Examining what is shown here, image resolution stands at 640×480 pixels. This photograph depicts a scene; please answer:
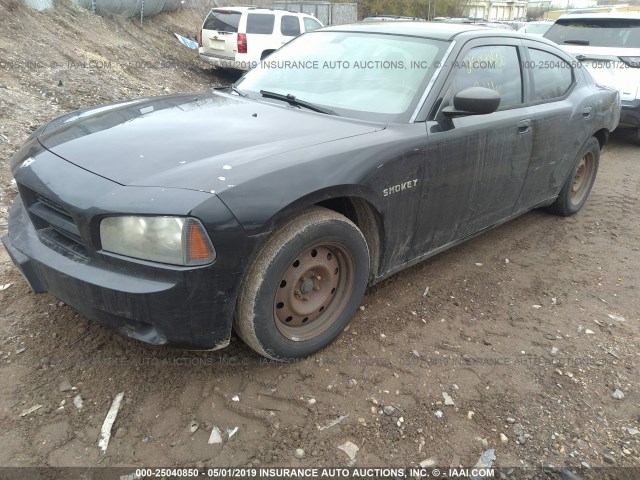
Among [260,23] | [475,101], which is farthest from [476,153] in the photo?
[260,23]

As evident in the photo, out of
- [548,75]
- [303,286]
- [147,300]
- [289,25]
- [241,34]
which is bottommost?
[303,286]

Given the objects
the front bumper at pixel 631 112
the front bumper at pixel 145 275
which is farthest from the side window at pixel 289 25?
the front bumper at pixel 145 275

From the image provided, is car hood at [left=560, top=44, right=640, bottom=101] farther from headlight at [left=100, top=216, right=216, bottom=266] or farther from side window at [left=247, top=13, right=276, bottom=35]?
side window at [left=247, top=13, right=276, bottom=35]

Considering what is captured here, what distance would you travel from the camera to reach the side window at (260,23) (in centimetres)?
1202

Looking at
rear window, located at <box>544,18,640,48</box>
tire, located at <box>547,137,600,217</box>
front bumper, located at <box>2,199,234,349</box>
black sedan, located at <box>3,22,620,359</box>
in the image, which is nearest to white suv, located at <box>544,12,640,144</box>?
rear window, located at <box>544,18,640,48</box>

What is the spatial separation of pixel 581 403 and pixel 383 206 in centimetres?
139

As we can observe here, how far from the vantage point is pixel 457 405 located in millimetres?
2473

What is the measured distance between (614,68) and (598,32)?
72cm

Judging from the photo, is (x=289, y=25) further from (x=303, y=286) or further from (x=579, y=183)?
(x=303, y=286)

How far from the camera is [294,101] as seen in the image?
313 cm

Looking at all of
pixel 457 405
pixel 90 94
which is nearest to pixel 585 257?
pixel 457 405

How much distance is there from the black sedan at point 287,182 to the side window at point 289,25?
9.33 meters

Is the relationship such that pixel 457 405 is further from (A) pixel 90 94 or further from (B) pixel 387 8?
(B) pixel 387 8

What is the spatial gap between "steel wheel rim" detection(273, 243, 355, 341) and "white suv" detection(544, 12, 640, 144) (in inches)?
244
